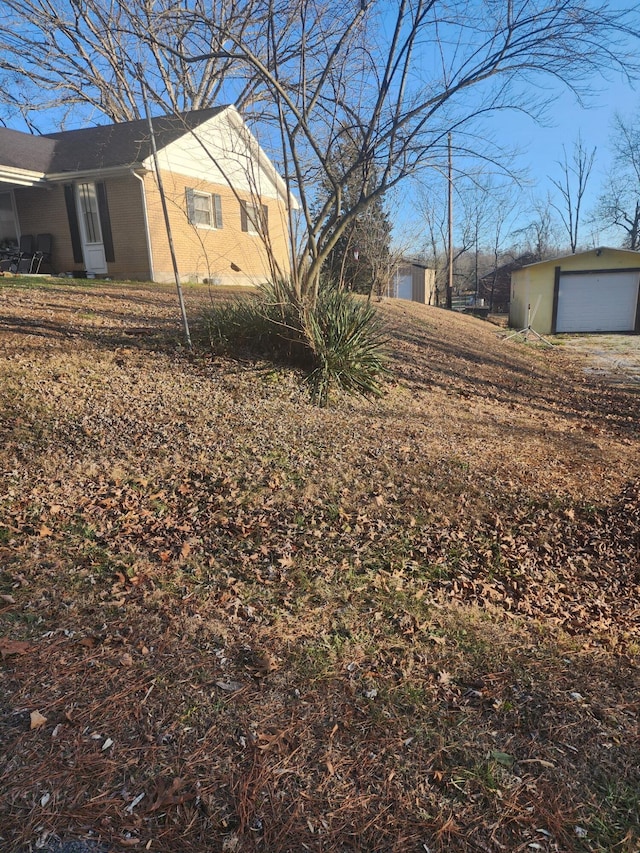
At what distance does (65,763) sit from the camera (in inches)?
74.1

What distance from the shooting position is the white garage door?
2172cm

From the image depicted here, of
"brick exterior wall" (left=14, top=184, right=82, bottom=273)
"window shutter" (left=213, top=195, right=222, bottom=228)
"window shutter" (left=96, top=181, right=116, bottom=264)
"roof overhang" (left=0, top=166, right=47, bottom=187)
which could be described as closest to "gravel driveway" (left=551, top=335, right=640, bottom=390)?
"window shutter" (left=213, top=195, right=222, bottom=228)

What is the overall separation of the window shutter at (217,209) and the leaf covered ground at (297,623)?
1213 centimetres

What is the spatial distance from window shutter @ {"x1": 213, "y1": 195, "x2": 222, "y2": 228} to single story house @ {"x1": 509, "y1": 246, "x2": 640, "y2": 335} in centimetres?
1266

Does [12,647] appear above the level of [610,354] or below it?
above

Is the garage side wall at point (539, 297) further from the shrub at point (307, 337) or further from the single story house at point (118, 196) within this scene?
the shrub at point (307, 337)

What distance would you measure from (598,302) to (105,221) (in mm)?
18737

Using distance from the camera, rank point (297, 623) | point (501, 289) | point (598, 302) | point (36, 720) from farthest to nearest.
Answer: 1. point (501, 289)
2. point (598, 302)
3. point (297, 623)
4. point (36, 720)

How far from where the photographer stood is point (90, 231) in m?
15.0

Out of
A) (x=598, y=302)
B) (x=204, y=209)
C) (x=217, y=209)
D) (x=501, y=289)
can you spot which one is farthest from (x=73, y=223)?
(x=501, y=289)

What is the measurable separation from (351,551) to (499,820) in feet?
6.17

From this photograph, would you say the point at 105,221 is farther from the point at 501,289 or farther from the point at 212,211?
the point at 501,289

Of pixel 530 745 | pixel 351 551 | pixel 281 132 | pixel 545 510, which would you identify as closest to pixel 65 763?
pixel 530 745

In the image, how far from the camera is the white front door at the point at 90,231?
14.8 m
